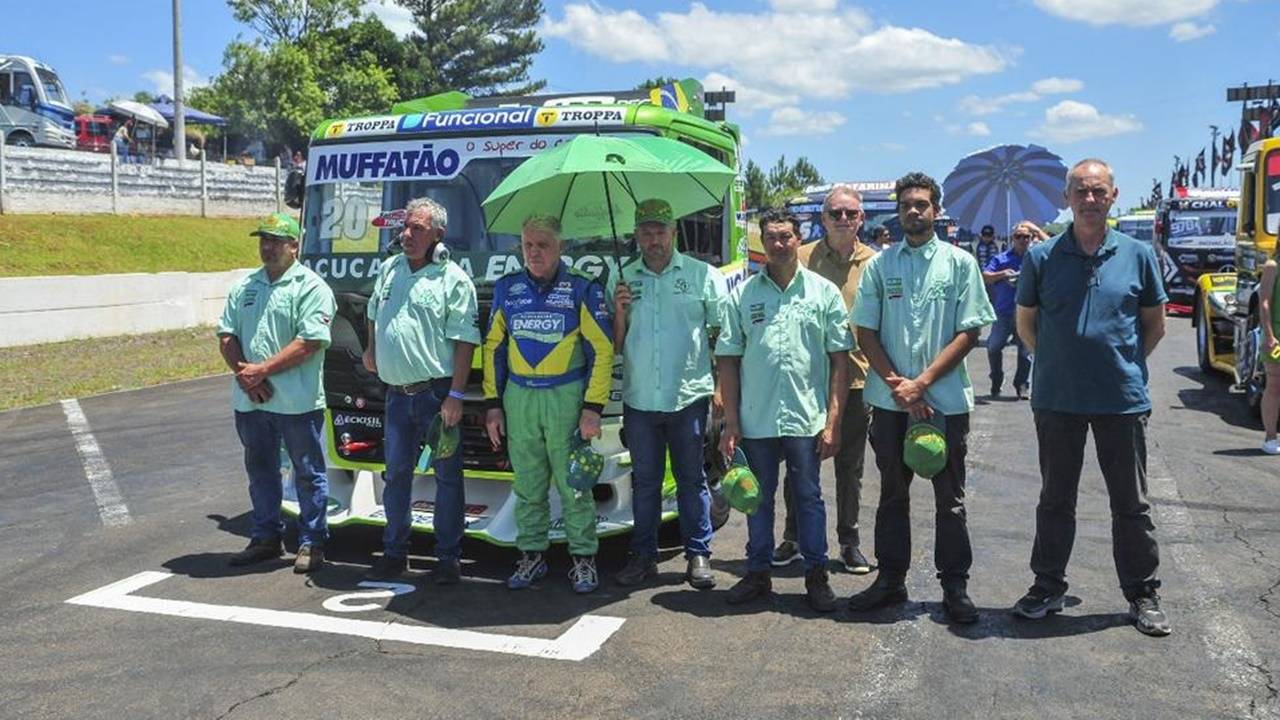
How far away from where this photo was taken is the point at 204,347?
1606cm

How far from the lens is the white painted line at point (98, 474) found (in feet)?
23.2

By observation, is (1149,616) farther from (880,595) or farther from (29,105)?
(29,105)

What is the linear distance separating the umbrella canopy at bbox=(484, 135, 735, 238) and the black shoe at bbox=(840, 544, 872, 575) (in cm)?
197

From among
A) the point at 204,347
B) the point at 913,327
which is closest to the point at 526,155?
the point at 913,327

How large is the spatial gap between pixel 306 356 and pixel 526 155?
1645 mm

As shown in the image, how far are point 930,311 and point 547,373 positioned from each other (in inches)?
72.2

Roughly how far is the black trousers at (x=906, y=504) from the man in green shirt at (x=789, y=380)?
0.77ft

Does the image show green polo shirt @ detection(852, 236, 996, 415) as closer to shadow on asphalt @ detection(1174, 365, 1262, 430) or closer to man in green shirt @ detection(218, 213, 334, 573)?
man in green shirt @ detection(218, 213, 334, 573)

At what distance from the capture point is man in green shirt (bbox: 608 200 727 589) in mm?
5266

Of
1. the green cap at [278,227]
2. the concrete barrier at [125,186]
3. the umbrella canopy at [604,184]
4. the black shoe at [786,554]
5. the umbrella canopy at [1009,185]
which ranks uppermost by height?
the concrete barrier at [125,186]

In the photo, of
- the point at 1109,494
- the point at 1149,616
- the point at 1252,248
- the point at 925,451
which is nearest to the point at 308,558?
the point at 925,451

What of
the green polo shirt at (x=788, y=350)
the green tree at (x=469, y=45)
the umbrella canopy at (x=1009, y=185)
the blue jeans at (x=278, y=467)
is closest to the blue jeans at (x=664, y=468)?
the green polo shirt at (x=788, y=350)

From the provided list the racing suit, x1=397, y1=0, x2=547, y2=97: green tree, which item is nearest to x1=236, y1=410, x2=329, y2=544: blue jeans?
the racing suit

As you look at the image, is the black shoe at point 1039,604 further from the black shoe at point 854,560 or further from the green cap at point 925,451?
the black shoe at point 854,560
